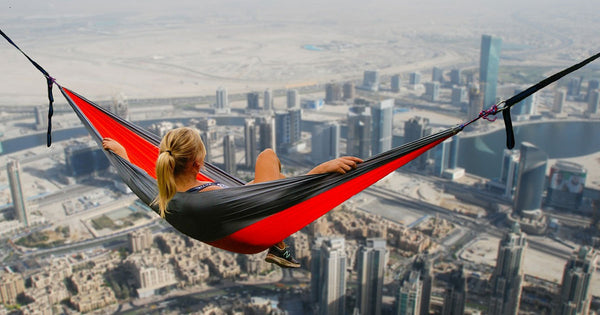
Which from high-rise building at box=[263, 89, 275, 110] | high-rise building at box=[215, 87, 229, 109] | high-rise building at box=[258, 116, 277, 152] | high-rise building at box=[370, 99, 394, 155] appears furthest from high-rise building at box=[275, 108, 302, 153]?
high-rise building at box=[215, 87, 229, 109]

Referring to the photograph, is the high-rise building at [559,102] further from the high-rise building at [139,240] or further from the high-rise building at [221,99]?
the high-rise building at [139,240]

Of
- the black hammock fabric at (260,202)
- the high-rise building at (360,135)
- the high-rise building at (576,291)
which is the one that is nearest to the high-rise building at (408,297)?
the high-rise building at (576,291)

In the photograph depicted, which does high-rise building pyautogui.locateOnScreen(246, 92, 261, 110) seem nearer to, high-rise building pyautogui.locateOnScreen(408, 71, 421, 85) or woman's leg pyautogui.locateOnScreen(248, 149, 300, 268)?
high-rise building pyautogui.locateOnScreen(408, 71, 421, 85)

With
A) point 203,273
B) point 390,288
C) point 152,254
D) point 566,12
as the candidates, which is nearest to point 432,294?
point 390,288

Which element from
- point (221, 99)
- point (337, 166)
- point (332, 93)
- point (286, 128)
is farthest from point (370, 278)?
point (332, 93)

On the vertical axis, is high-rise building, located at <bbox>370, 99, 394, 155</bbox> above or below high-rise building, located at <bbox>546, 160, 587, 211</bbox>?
above

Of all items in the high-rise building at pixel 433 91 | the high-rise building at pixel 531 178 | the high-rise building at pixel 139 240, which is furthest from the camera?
the high-rise building at pixel 433 91

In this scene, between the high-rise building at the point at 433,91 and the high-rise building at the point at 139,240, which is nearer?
the high-rise building at the point at 139,240
